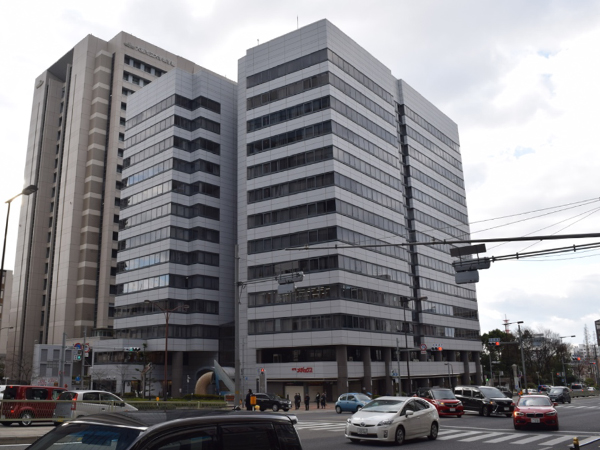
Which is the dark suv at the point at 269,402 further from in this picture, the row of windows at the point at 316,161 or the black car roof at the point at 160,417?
the black car roof at the point at 160,417

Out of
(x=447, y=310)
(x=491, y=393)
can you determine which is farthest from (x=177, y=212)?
(x=491, y=393)

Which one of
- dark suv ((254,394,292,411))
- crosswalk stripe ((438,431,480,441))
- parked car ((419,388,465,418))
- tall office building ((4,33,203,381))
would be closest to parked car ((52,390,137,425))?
crosswalk stripe ((438,431,480,441))

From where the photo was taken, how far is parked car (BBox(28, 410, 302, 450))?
15.3 feet

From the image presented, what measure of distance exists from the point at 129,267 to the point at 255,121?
1232 inches

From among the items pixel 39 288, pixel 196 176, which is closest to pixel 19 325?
pixel 39 288

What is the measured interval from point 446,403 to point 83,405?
21.0m

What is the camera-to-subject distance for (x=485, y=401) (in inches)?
1345

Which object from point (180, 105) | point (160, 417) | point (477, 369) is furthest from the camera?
point (477, 369)

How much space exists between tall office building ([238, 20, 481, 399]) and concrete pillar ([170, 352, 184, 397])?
37.7 ft

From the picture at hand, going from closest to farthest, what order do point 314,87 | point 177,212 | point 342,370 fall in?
point 342,370 → point 314,87 → point 177,212

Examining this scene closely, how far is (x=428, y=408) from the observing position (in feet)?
64.1

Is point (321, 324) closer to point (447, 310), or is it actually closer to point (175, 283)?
point (175, 283)

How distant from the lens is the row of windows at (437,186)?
89938 millimetres

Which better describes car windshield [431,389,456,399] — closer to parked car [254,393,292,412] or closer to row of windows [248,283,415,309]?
parked car [254,393,292,412]
